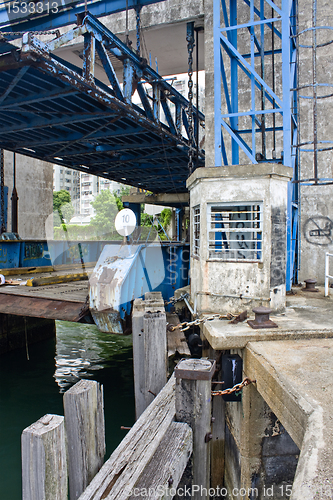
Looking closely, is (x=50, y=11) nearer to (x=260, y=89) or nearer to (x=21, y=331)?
(x=260, y=89)

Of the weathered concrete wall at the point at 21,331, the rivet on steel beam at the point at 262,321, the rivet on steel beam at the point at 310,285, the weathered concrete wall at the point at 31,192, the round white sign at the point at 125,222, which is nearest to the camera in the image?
the rivet on steel beam at the point at 262,321

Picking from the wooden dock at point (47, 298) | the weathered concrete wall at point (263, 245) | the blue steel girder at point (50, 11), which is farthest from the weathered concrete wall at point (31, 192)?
the weathered concrete wall at point (263, 245)

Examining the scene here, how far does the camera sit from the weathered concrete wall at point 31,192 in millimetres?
21014

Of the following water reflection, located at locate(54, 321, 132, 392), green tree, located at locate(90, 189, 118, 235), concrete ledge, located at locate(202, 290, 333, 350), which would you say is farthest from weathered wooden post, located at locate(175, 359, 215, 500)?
green tree, located at locate(90, 189, 118, 235)

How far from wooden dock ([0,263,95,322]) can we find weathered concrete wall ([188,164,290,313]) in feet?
8.33

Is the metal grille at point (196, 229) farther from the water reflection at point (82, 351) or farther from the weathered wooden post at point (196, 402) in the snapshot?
the water reflection at point (82, 351)

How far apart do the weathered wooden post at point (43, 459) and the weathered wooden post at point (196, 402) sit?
3.95 ft

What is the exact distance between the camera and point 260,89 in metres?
10.0

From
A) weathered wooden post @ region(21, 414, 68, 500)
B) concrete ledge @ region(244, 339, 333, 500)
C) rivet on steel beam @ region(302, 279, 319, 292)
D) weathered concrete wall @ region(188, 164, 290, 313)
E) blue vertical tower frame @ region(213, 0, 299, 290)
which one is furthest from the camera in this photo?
rivet on steel beam @ region(302, 279, 319, 292)

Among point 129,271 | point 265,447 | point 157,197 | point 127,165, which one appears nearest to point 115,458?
point 265,447

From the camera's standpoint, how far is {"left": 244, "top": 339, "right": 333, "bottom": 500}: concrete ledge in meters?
1.93

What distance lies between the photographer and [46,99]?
855 centimetres

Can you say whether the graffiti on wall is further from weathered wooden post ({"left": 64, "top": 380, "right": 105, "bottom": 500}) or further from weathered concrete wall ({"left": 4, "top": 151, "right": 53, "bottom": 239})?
weathered concrete wall ({"left": 4, "top": 151, "right": 53, "bottom": 239})

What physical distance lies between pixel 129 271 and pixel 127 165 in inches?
405
